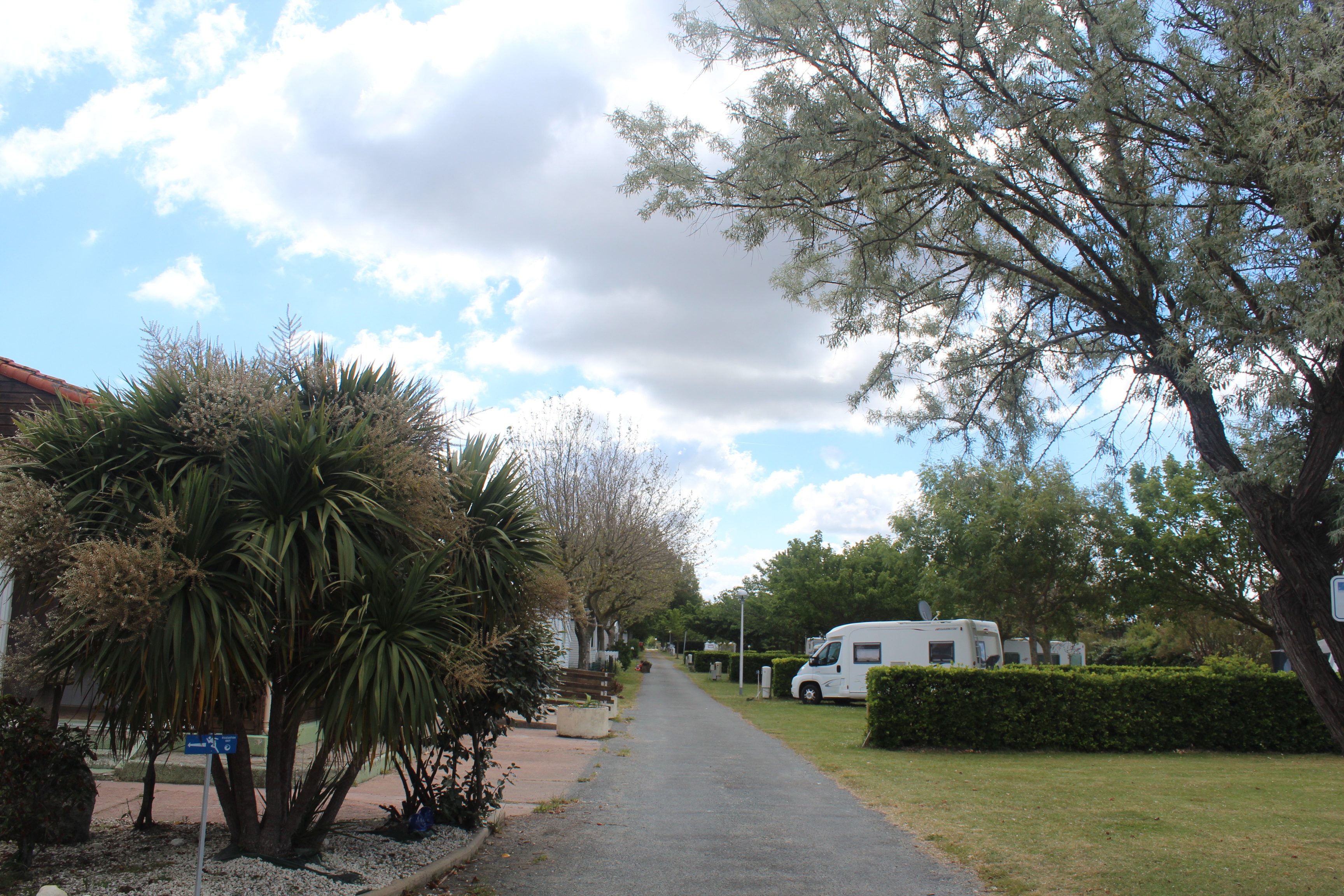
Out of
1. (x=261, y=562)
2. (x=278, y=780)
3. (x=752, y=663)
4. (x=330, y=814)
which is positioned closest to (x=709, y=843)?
(x=330, y=814)

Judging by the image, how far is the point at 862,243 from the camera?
773 centimetres

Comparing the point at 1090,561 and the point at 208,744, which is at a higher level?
the point at 1090,561

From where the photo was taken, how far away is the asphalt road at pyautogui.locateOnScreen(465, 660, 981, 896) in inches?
243

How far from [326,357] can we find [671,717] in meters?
16.7

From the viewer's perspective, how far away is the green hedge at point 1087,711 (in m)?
15.4

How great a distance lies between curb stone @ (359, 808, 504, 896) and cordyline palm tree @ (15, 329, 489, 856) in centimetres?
75

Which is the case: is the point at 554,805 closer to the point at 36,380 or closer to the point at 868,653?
the point at 36,380

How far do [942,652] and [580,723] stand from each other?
488 inches

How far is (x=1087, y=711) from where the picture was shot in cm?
1550

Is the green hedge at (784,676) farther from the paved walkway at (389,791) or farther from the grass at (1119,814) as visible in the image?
the paved walkway at (389,791)

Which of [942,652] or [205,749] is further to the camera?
[942,652]

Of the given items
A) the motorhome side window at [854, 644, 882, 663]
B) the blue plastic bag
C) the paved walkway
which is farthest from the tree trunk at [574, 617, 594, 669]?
the blue plastic bag

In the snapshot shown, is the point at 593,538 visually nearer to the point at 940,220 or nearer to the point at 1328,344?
the point at 940,220

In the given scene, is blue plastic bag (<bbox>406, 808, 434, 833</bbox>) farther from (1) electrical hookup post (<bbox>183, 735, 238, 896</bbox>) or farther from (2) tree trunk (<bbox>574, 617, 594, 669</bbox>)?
(2) tree trunk (<bbox>574, 617, 594, 669</bbox>)
